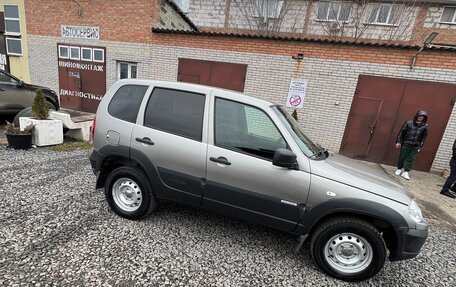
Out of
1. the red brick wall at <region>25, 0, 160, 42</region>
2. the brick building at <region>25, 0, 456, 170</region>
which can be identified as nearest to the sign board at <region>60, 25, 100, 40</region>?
the brick building at <region>25, 0, 456, 170</region>

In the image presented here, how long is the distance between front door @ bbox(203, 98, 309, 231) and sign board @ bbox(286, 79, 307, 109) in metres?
5.08

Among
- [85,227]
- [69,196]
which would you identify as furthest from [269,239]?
[69,196]

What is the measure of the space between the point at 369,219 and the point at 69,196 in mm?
3949

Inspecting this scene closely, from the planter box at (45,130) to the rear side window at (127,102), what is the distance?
378 centimetres

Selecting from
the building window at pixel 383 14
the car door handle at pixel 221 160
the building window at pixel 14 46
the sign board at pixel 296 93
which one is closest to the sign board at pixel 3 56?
the building window at pixel 14 46

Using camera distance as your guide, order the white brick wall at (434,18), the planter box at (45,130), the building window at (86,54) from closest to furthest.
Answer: the planter box at (45,130) < the building window at (86,54) < the white brick wall at (434,18)

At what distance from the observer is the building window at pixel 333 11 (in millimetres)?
13336

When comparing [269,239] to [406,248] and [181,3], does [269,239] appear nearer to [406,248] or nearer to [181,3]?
[406,248]

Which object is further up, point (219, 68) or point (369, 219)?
point (219, 68)

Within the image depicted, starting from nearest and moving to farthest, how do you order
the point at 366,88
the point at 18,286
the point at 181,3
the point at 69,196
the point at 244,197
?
the point at 18,286 → the point at 244,197 → the point at 69,196 → the point at 366,88 → the point at 181,3

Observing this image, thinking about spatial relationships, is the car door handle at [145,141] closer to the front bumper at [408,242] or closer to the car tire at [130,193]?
the car tire at [130,193]

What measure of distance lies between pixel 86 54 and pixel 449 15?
18403 millimetres

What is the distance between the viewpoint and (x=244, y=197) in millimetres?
2609

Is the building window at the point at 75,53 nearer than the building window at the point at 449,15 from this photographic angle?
Yes
